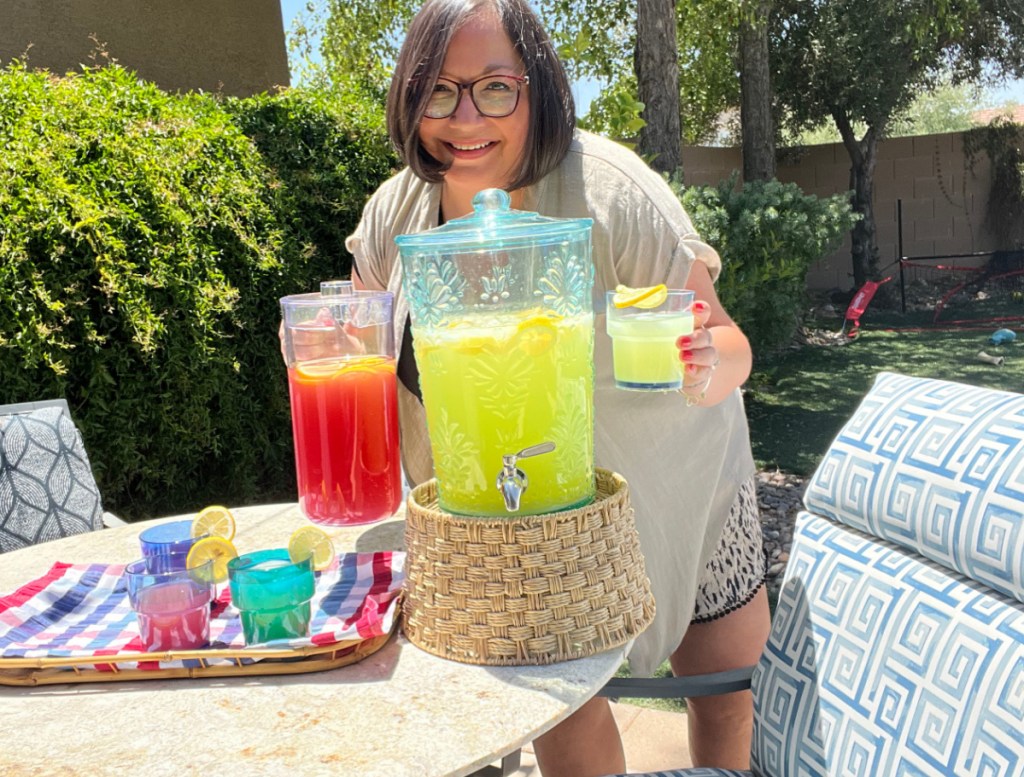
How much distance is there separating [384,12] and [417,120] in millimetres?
7243

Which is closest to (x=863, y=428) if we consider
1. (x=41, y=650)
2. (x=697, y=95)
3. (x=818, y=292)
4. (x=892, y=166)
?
(x=41, y=650)

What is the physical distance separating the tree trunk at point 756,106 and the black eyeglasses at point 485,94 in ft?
27.9

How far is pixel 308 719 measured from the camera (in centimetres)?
111

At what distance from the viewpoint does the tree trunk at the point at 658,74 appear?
231 inches

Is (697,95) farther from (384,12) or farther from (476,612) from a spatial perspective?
(476,612)

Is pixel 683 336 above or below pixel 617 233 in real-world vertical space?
below

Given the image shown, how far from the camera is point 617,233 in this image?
1.67 m

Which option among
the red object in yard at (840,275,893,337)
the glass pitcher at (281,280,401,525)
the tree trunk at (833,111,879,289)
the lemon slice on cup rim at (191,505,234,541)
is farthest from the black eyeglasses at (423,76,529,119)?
the tree trunk at (833,111,879,289)

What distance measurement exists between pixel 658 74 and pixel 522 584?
5.40 metres

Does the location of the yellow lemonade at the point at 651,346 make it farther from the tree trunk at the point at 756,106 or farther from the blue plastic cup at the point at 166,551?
the tree trunk at the point at 756,106

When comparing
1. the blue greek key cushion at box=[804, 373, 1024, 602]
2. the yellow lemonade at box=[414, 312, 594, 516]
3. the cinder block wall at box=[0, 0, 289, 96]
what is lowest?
the blue greek key cushion at box=[804, 373, 1024, 602]

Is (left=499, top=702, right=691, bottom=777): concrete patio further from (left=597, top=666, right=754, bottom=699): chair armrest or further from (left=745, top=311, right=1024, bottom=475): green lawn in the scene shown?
(left=745, top=311, right=1024, bottom=475): green lawn

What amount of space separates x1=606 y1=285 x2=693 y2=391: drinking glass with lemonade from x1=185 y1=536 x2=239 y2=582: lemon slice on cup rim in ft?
2.22

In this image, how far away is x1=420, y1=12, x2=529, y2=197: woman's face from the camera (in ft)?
5.19
